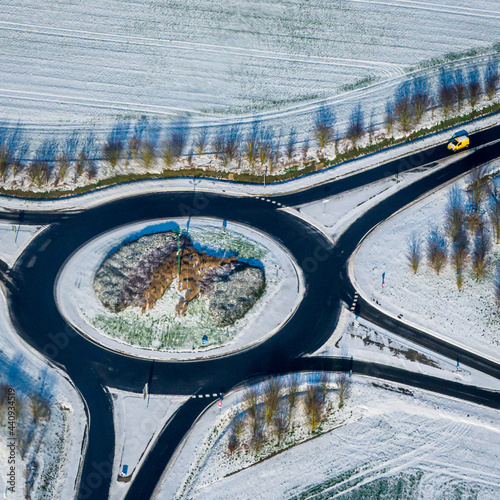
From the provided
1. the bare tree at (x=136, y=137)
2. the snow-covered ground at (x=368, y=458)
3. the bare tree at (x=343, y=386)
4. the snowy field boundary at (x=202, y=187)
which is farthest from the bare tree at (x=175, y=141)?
the bare tree at (x=343, y=386)

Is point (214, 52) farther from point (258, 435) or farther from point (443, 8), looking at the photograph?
point (258, 435)

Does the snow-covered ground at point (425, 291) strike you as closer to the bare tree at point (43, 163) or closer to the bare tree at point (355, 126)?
the bare tree at point (355, 126)

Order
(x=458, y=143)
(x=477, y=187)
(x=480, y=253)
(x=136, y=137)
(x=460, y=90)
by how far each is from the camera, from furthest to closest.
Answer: (x=460, y=90) → (x=136, y=137) → (x=458, y=143) → (x=477, y=187) → (x=480, y=253)

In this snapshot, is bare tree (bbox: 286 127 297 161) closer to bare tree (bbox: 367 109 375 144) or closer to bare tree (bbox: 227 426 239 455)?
bare tree (bbox: 367 109 375 144)

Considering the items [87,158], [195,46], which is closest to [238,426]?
[87,158]

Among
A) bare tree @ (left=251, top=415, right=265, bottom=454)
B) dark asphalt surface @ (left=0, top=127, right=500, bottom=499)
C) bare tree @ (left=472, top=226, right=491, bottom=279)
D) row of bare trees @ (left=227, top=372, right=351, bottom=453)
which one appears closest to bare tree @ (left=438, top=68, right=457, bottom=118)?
dark asphalt surface @ (left=0, top=127, right=500, bottom=499)
